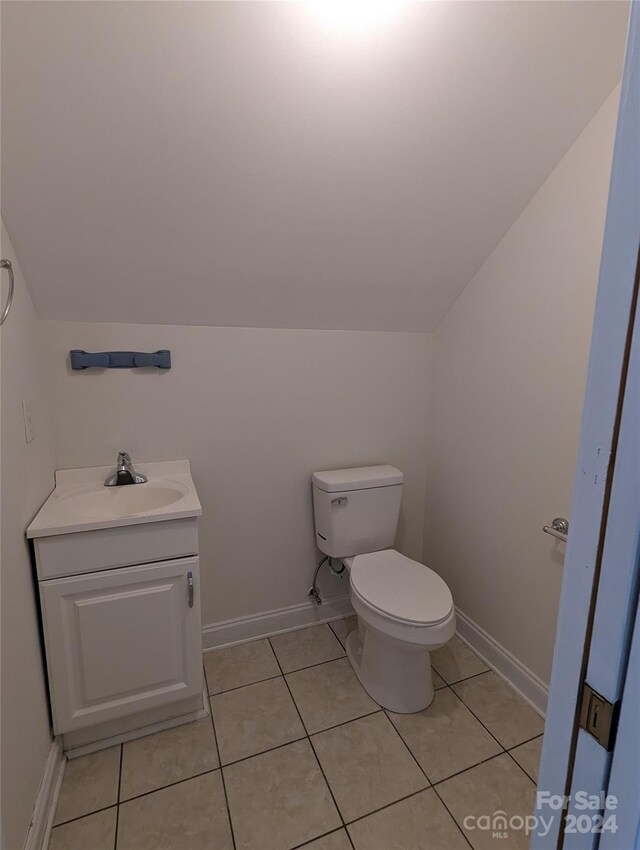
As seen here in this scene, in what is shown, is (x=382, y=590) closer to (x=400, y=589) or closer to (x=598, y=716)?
(x=400, y=589)

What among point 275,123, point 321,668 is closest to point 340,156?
point 275,123

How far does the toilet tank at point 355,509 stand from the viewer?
1.92m

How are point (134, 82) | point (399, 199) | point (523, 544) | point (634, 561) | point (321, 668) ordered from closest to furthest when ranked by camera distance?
→ point (634, 561) → point (134, 82) → point (399, 199) → point (523, 544) → point (321, 668)

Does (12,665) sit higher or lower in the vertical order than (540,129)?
lower

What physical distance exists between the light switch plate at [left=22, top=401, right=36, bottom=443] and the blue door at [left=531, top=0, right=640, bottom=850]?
140 centimetres

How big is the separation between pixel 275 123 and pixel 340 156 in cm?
22

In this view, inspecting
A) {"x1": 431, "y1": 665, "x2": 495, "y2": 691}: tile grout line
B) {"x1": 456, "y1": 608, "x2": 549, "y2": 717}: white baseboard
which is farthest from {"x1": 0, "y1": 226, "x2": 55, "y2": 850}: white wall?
{"x1": 456, "y1": 608, "x2": 549, "y2": 717}: white baseboard

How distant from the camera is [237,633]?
6.61 ft

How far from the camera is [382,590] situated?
5.42 feet

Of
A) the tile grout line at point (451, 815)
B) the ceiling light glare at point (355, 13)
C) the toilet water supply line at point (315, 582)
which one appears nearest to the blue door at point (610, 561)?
the ceiling light glare at point (355, 13)

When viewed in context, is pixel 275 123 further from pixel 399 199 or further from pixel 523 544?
pixel 523 544

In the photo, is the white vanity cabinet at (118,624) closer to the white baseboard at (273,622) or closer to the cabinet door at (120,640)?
the cabinet door at (120,640)

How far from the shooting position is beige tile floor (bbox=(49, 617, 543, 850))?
4.00 feet

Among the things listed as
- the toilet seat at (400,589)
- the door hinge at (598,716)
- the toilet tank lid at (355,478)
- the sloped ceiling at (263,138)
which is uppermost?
the sloped ceiling at (263,138)
